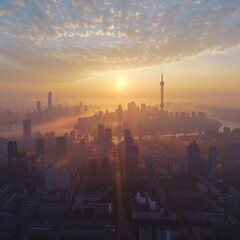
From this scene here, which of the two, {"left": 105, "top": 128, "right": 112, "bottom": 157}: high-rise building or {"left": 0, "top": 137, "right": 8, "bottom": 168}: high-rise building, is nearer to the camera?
{"left": 0, "top": 137, "right": 8, "bottom": 168}: high-rise building

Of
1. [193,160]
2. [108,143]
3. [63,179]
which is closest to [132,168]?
[63,179]

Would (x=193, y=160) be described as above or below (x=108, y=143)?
below

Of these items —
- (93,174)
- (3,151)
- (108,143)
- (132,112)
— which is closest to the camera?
(93,174)

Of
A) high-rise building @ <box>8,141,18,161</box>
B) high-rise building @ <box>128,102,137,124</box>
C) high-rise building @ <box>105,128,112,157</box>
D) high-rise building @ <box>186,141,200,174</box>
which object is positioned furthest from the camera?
high-rise building @ <box>128,102,137,124</box>

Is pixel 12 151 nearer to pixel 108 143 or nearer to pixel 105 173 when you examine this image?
pixel 105 173

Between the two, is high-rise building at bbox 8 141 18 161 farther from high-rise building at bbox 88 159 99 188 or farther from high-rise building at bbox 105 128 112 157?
high-rise building at bbox 105 128 112 157

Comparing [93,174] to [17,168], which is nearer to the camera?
[93,174]

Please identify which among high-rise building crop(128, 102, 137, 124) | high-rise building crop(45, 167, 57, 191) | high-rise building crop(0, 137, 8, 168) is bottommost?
high-rise building crop(45, 167, 57, 191)

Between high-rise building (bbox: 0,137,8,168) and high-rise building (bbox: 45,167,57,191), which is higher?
high-rise building (bbox: 0,137,8,168)

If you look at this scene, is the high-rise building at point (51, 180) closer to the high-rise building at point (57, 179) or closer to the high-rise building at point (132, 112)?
the high-rise building at point (57, 179)

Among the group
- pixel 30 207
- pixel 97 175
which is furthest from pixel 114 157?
pixel 30 207

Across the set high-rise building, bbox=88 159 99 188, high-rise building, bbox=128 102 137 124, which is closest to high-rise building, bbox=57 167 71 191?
high-rise building, bbox=88 159 99 188
